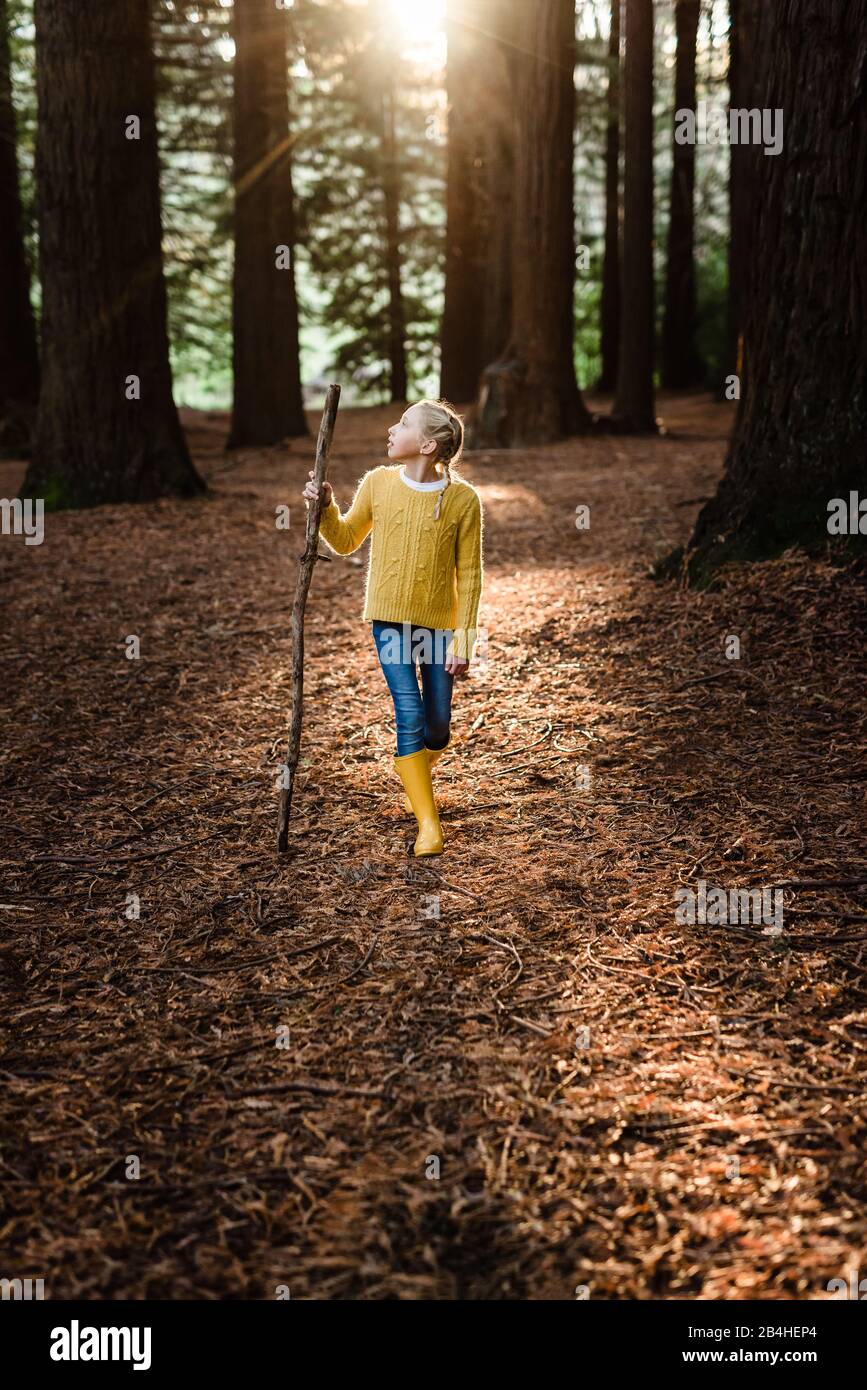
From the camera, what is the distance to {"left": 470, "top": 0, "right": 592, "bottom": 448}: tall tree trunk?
1300cm

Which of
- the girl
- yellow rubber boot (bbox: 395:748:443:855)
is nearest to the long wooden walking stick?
the girl

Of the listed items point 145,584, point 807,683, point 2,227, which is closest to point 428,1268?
point 807,683

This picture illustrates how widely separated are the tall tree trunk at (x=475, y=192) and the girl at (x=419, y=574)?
12195mm

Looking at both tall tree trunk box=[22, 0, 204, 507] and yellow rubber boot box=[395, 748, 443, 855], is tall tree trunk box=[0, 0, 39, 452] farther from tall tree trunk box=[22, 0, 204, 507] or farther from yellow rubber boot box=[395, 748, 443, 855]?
yellow rubber boot box=[395, 748, 443, 855]

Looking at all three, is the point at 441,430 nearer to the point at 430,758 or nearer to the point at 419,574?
the point at 419,574

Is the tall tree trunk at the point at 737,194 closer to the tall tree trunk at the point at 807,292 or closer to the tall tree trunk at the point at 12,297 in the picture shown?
the tall tree trunk at the point at 12,297

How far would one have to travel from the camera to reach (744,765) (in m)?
4.49

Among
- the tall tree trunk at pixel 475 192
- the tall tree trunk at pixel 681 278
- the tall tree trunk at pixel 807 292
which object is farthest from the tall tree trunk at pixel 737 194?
the tall tree trunk at pixel 807 292

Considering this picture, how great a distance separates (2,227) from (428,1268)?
1672 centimetres

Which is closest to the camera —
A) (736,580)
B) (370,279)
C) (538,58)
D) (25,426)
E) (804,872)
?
(804,872)

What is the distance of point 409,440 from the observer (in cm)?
390

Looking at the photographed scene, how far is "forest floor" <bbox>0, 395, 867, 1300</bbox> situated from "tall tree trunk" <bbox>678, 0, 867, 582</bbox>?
1.35 ft

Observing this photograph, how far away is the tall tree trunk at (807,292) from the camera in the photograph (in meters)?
5.52

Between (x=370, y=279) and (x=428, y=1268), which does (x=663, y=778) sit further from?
(x=370, y=279)
